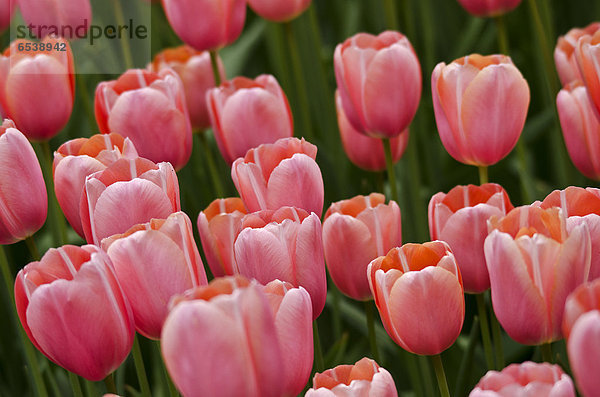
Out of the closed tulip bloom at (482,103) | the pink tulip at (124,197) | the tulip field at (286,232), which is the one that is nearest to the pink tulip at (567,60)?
the tulip field at (286,232)

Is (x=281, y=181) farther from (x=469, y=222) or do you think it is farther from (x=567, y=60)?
(x=567, y=60)

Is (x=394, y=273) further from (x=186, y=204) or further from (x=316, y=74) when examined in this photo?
(x=316, y=74)

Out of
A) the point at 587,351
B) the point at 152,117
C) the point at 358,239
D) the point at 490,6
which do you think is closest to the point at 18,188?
the point at 152,117

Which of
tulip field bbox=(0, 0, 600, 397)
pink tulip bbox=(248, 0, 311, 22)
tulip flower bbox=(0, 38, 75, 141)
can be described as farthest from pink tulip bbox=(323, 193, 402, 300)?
pink tulip bbox=(248, 0, 311, 22)

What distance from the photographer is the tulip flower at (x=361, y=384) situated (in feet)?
1.92

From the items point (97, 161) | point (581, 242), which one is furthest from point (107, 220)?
point (581, 242)

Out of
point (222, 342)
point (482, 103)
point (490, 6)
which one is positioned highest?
point (490, 6)

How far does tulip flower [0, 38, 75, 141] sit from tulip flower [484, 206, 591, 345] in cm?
55

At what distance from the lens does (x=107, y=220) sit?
0.73m

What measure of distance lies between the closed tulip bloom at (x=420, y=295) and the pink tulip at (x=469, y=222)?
6cm

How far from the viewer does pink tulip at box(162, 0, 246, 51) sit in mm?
1094

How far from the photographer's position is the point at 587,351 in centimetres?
50

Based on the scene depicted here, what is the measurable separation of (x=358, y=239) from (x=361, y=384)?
208 millimetres

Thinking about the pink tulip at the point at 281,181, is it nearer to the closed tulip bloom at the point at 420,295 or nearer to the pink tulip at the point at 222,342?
the closed tulip bloom at the point at 420,295
